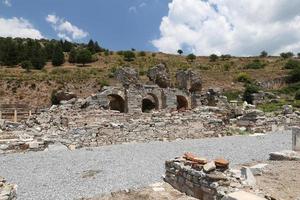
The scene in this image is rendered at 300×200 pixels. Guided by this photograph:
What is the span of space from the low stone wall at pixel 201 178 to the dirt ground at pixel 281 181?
747 millimetres

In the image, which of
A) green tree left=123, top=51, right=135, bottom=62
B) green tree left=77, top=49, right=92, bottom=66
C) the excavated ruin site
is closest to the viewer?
the excavated ruin site

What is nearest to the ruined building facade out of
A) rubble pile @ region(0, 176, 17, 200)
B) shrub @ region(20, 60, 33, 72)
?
rubble pile @ region(0, 176, 17, 200)

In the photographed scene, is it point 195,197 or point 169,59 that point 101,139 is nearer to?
point 195,197

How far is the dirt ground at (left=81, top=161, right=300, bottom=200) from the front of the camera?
21.9ft

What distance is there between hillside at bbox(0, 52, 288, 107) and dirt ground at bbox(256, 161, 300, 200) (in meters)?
25.6

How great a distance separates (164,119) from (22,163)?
857 centimetres

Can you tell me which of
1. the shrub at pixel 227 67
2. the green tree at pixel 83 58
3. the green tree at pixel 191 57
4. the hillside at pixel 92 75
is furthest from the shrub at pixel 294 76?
the green tree at pixel 83 58

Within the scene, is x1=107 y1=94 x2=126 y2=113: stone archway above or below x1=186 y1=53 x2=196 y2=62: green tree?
below

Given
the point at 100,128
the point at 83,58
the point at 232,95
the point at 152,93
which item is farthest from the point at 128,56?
the point at 100,128

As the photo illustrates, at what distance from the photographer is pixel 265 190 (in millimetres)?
6762

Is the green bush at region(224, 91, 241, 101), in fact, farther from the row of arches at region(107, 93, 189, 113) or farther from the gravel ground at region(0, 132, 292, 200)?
the gravel ground at region(0, 132, 292, 200)

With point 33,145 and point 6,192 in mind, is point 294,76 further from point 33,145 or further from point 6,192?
point 6,192

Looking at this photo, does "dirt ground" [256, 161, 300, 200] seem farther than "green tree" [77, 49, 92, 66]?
No

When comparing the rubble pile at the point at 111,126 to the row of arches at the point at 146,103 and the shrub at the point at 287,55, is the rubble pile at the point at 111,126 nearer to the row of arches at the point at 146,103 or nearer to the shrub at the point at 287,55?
the row of arches at the point at 146,103
